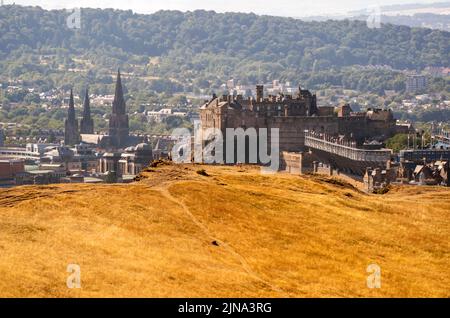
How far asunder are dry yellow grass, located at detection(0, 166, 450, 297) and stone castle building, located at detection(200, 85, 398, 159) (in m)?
89.1

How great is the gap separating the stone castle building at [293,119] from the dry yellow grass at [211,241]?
8910cm

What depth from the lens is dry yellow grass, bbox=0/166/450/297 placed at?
42375mm

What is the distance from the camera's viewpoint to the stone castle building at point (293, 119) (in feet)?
494

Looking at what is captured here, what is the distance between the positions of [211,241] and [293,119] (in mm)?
105570

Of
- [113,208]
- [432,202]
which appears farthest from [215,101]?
[113,208]

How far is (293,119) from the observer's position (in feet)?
503
